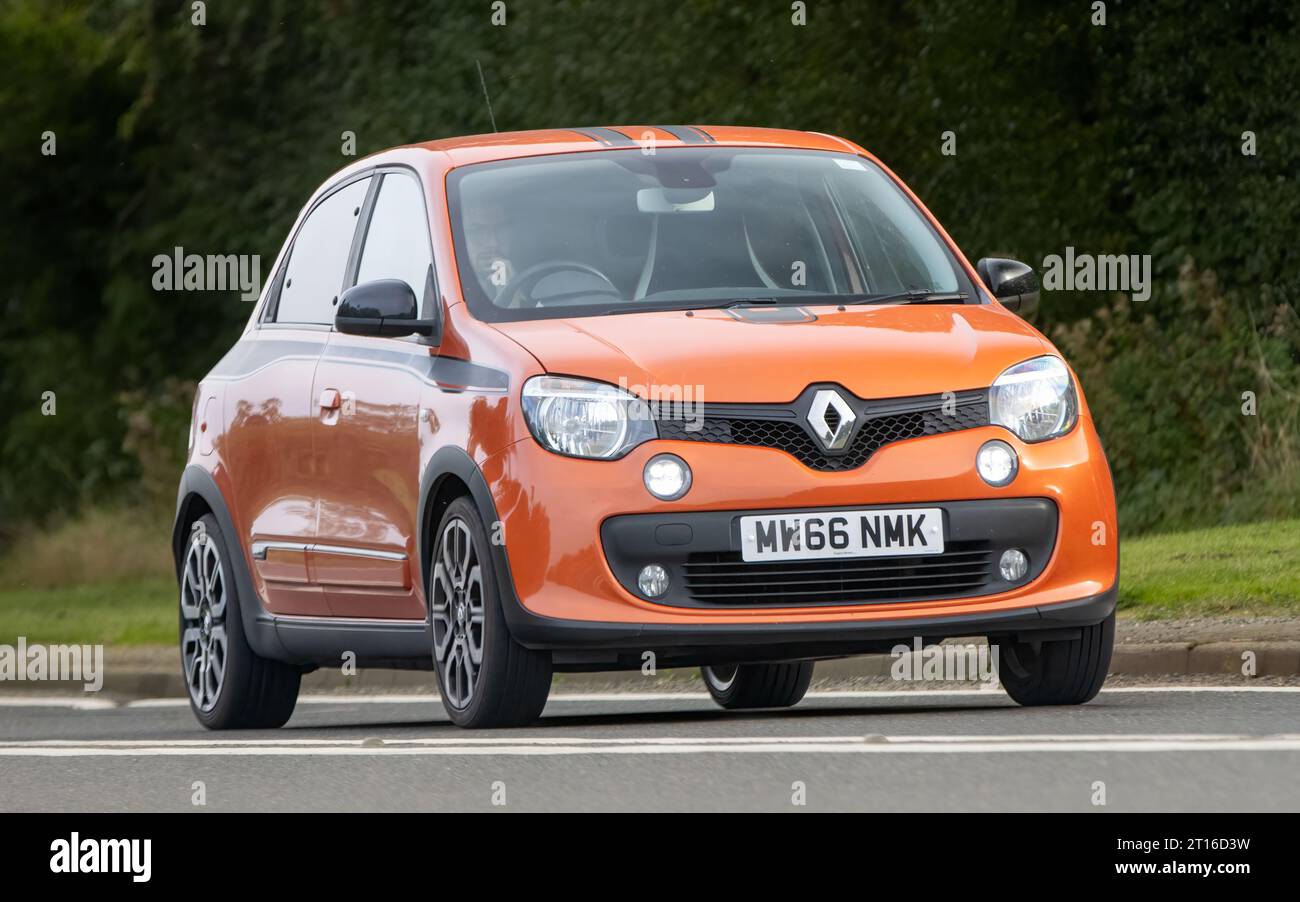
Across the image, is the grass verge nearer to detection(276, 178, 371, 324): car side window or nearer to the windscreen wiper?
the windscreen wiper

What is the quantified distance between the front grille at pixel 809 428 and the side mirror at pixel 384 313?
124cm

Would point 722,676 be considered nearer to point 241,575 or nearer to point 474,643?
point 241,575

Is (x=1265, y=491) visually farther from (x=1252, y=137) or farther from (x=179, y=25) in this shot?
(x=179, y=25)

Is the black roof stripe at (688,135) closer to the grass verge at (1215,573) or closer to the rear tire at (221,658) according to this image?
the rear tire at (221,658)

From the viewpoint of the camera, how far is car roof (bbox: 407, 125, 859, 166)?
1044 cm

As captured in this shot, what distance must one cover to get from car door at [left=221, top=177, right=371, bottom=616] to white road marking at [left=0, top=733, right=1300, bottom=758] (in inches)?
38.9

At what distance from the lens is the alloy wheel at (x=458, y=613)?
922 centimetres

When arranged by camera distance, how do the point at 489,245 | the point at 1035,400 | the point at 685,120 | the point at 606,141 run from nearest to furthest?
1. the point at 1035,400
2. the point at 489,245
3. the point at 606,141
4. the point at 685,120

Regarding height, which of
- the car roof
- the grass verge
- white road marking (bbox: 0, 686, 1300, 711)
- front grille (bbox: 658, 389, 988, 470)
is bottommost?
white road marking (bbox: 0, 686, 1300, 711)

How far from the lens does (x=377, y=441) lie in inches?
392

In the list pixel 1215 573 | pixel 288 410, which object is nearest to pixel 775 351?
pixel 288 410

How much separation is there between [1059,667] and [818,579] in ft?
3.93

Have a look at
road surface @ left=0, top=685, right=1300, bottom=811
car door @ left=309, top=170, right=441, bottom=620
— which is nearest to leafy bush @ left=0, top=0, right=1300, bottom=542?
road surface @ left=0, top=685, right=1300, bottom=811
